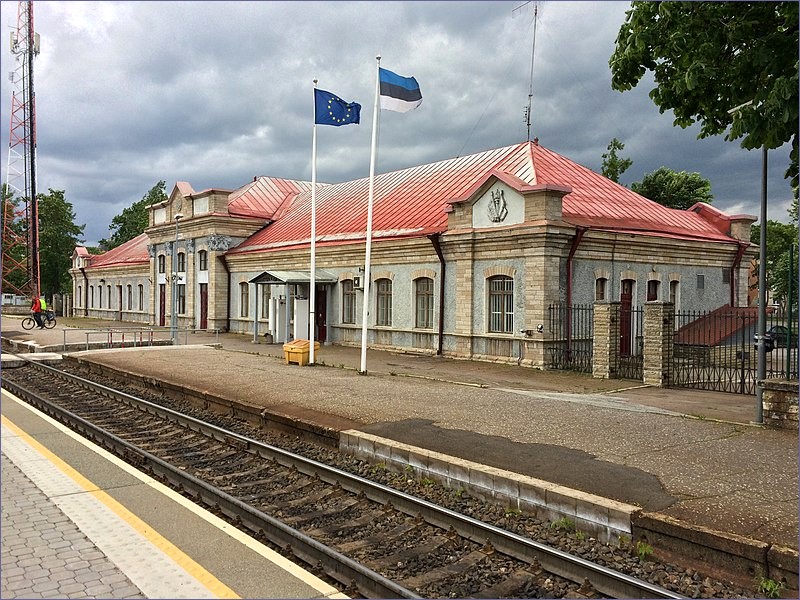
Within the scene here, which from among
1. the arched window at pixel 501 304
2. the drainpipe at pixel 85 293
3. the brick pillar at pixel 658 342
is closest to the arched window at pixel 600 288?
the arched window at pixel 501 304

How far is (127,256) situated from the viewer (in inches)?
1996

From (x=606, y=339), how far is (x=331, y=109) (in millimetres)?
9586

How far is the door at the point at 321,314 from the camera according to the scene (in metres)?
27.9

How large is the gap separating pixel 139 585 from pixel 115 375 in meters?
15.6

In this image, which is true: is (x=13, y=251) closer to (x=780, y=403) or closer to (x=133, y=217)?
(x=133, y=217)

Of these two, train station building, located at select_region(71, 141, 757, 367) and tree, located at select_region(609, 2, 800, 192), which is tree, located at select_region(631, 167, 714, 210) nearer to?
train station building, located at select_region(71, 141, 757, 367)

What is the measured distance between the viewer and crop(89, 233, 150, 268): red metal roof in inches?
1871

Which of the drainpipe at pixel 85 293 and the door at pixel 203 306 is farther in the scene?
the drainpipe at pixel 85 293

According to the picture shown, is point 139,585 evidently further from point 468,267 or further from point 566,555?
point 468,267

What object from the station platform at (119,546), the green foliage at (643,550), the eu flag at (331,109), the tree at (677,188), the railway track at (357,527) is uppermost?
the tree at (677,188)

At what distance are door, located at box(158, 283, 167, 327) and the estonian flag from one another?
29.2 metres

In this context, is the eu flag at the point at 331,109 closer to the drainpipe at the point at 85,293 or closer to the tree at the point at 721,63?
the tree at the point at 721,63

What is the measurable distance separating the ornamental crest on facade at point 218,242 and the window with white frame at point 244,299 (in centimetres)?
285

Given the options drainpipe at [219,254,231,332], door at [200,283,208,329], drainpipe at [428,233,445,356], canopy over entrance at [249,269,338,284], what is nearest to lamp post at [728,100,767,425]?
drainpipe at [428,233,445,356]
